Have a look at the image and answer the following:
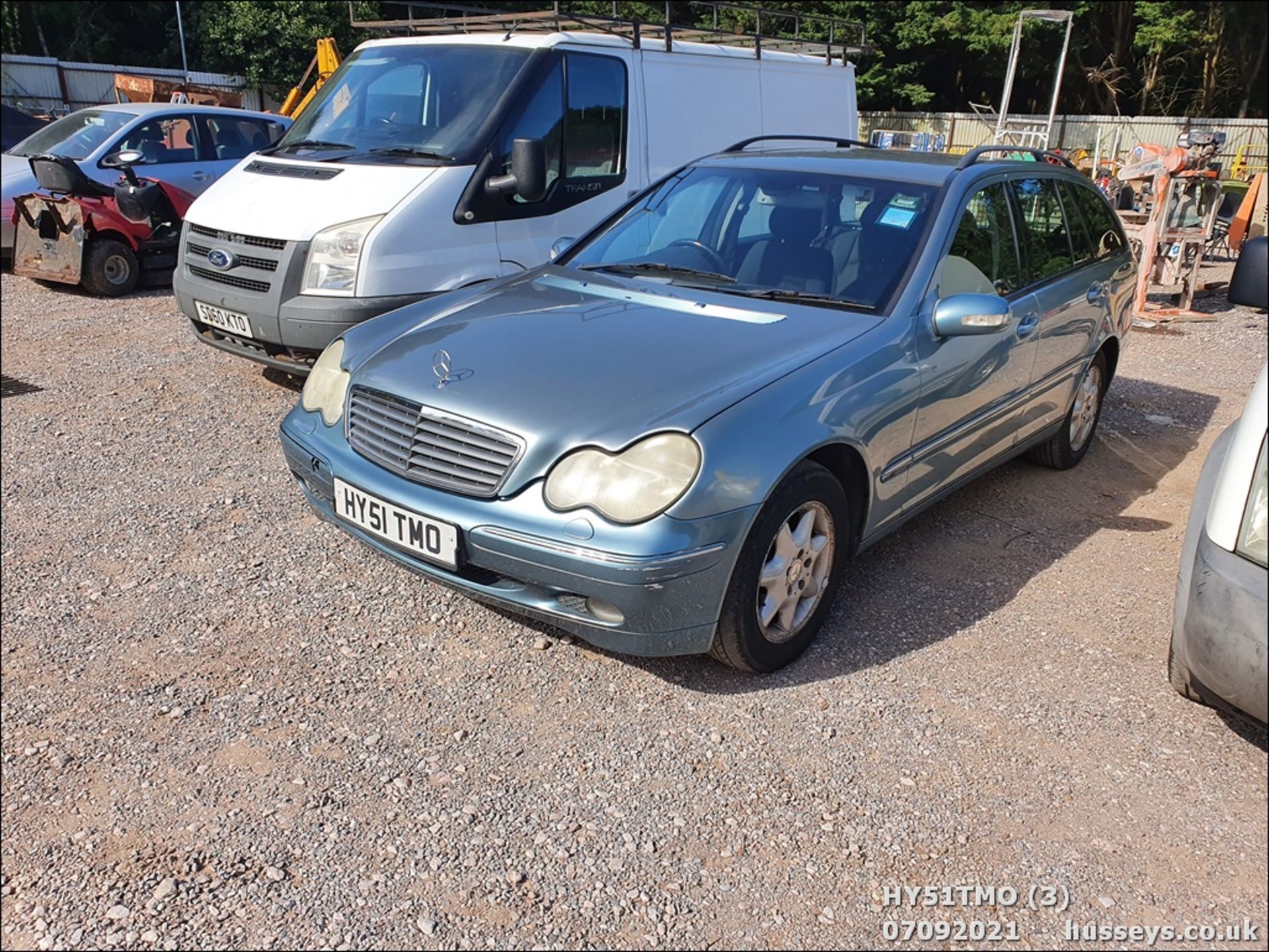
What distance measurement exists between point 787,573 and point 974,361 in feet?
4.34

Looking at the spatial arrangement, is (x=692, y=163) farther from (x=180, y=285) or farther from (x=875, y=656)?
(x=180, y=285)

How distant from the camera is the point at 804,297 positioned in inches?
143

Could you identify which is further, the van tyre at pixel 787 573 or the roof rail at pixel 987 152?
the roof rail at pixel 987 152

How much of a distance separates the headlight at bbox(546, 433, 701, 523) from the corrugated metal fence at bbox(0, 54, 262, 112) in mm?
2251

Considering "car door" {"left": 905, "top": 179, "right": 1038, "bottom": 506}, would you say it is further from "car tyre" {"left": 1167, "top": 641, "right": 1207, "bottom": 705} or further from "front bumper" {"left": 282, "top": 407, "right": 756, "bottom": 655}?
"front bumper" {"left": 282, "top": 407, "right": 756, "bottom": 655}

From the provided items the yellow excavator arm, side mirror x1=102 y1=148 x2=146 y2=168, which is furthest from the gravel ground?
the yellow excavator arm

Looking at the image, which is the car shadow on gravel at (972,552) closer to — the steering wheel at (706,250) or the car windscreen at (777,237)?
the car windscreen at (777,237)

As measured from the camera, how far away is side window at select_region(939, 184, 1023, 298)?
12.3 ft

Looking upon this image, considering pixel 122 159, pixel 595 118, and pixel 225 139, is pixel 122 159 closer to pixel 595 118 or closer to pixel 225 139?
pixel 225 139

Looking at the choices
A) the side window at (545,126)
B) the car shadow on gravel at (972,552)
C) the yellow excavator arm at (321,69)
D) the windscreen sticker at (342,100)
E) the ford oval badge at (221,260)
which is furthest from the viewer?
the yellow excavator arm at (321,69)

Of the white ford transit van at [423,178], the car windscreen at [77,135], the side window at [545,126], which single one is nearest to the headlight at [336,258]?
the white ford transit van at [423,178]

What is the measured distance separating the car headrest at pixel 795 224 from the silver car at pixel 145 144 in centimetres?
676

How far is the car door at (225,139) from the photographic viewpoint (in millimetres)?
9383

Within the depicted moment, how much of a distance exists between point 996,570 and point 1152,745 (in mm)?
1227
